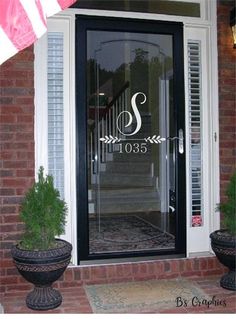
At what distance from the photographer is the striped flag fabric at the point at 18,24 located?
5.28 ft

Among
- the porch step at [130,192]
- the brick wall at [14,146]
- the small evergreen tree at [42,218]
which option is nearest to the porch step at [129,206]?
the porch step at [130,192]

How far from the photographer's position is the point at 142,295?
122 inches

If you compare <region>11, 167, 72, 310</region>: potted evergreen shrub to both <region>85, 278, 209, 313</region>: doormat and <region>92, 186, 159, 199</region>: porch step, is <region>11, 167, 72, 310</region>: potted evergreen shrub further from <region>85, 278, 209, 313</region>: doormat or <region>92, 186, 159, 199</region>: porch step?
<region>92, 186, 159, 199</region>: porch step

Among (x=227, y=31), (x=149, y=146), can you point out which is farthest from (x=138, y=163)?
(x=227, y=31)

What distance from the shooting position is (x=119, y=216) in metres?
4.40

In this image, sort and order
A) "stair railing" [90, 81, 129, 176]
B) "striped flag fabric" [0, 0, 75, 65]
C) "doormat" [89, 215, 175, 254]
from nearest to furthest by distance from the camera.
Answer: "striped flag fabric" [0, 0, 75, 65], "stair railing" [90, 81, 129, 176], "doormat" [89, 215, 175, 254]

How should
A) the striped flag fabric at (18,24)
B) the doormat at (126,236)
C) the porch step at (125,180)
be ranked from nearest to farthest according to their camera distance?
the striped flag fabric at (18,24) < the doormat at (126,236) < the porch step at (125,180)

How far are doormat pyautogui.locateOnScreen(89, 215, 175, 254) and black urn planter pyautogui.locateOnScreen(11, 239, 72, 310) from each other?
66cm

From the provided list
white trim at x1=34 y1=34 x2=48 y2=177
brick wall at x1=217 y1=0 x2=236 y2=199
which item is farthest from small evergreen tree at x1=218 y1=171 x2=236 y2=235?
white trim at x1=34 y1=34 x2=48 y2=177

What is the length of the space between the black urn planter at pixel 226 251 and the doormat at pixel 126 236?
1.78ft

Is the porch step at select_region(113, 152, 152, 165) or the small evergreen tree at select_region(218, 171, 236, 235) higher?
the porch step at select_region(113, 152, 152, 165)

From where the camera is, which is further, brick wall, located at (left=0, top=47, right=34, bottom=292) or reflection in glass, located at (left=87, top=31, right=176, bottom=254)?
reflection in glass, located at (left=87, top=31, right=176, bottom=254)

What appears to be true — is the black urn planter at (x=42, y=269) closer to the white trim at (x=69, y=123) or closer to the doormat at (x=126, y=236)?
the white trim at (x=69, y=123)

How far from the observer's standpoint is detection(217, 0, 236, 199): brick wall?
3.59 meters
